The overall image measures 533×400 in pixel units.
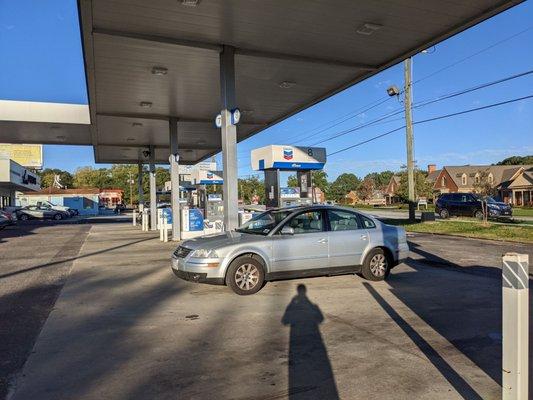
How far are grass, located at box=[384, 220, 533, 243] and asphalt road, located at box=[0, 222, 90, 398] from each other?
1520 cm

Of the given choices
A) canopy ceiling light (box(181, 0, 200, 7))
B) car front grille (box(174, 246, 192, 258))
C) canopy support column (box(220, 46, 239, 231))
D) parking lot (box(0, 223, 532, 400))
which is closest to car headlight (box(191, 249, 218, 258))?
car front grille (box(174, 246, 192, 258))

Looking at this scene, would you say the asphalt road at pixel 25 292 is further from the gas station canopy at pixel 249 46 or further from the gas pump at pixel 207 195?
the gas pump at pixel 207 195

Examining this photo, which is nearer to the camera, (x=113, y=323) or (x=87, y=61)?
(x=113, y=323)

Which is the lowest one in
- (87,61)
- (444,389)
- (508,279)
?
(444,389)

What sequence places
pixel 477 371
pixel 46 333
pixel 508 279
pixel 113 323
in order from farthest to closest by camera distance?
pixel 113 323, pixel 46 333, pixel 477 371, pixel 508 279

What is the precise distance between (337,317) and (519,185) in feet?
209

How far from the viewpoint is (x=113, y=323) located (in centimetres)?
710

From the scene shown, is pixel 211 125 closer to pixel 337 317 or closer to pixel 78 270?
pixel 78 270

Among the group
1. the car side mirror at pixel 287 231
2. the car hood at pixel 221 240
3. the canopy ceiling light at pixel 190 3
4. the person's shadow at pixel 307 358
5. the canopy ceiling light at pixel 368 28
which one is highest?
the canopy ceiling light at pixel 190 3

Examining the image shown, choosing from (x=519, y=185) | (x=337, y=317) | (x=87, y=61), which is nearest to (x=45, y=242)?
(x=87, y=61)

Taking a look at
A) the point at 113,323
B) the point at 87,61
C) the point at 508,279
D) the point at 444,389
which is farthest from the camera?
the point at 87,61

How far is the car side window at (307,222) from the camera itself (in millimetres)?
9484

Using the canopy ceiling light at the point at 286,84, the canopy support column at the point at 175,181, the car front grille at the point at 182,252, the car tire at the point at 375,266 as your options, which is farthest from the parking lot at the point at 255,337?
the canopy support column at the point at 175,181

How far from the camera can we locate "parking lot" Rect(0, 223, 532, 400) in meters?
4.63
